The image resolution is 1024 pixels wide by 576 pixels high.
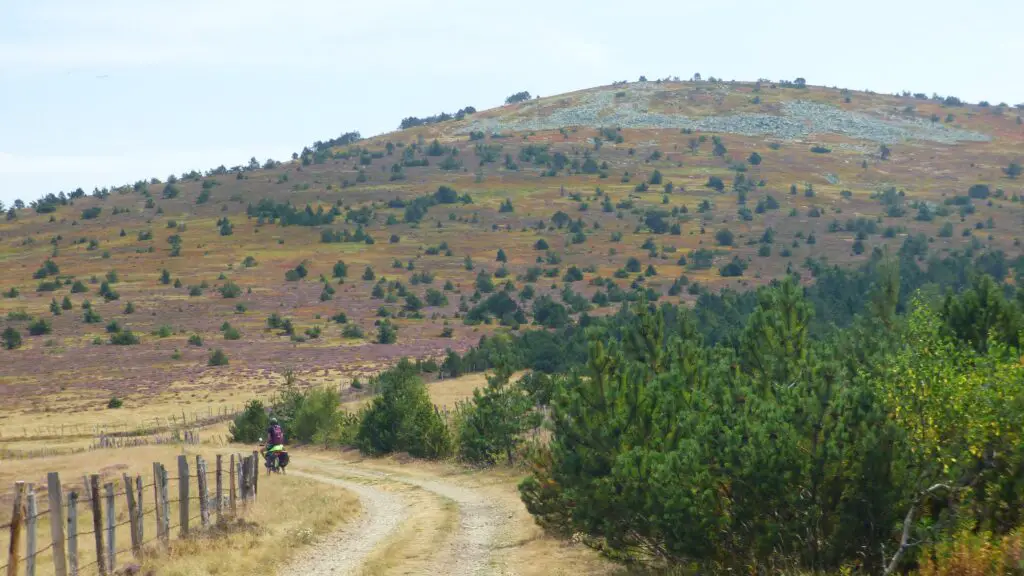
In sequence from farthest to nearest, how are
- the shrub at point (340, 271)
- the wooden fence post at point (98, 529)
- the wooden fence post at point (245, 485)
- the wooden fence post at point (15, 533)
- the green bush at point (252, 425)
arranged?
the shrub at point (340, 271) → the green bush at point (252, 425) → the wooden fence post at point (245, 485) → the wooden fence post at point (98, 529) → the wooden fence post at point (15, 533)

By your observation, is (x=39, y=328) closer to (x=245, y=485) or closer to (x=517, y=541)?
(x=245, y=485)

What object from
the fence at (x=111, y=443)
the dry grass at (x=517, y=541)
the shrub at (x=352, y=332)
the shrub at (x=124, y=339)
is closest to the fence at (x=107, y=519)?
the dry grass at (x=517, y=541)

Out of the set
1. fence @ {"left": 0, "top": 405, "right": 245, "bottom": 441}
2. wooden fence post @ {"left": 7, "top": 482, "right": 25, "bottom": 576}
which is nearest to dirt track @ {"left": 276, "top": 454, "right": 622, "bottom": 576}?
wooden fence post @ {"left": 7, "top": 482, "right": 25, "bottom": 576}

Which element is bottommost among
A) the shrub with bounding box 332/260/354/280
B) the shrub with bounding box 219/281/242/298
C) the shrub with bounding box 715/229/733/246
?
the shrub with bounding box 219/281/242/298

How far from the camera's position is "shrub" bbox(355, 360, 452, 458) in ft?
124

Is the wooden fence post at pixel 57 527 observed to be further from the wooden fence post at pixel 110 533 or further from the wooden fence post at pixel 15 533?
the wooden fence post at pixel 110 533

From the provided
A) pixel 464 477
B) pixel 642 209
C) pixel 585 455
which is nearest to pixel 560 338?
pixel 464 477

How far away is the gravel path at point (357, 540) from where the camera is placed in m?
18.0

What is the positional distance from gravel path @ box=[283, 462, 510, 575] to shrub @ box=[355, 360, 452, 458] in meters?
5.69

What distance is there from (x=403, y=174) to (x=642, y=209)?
135 feet

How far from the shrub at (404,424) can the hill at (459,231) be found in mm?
22464

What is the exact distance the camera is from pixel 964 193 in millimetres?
139625

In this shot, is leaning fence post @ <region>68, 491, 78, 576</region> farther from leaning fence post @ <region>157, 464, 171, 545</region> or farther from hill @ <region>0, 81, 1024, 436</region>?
hill @ <region>0, 81, 1024, 436</region>

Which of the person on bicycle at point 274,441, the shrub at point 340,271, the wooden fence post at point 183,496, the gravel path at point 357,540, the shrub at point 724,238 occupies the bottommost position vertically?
the shrub at point 340,271
